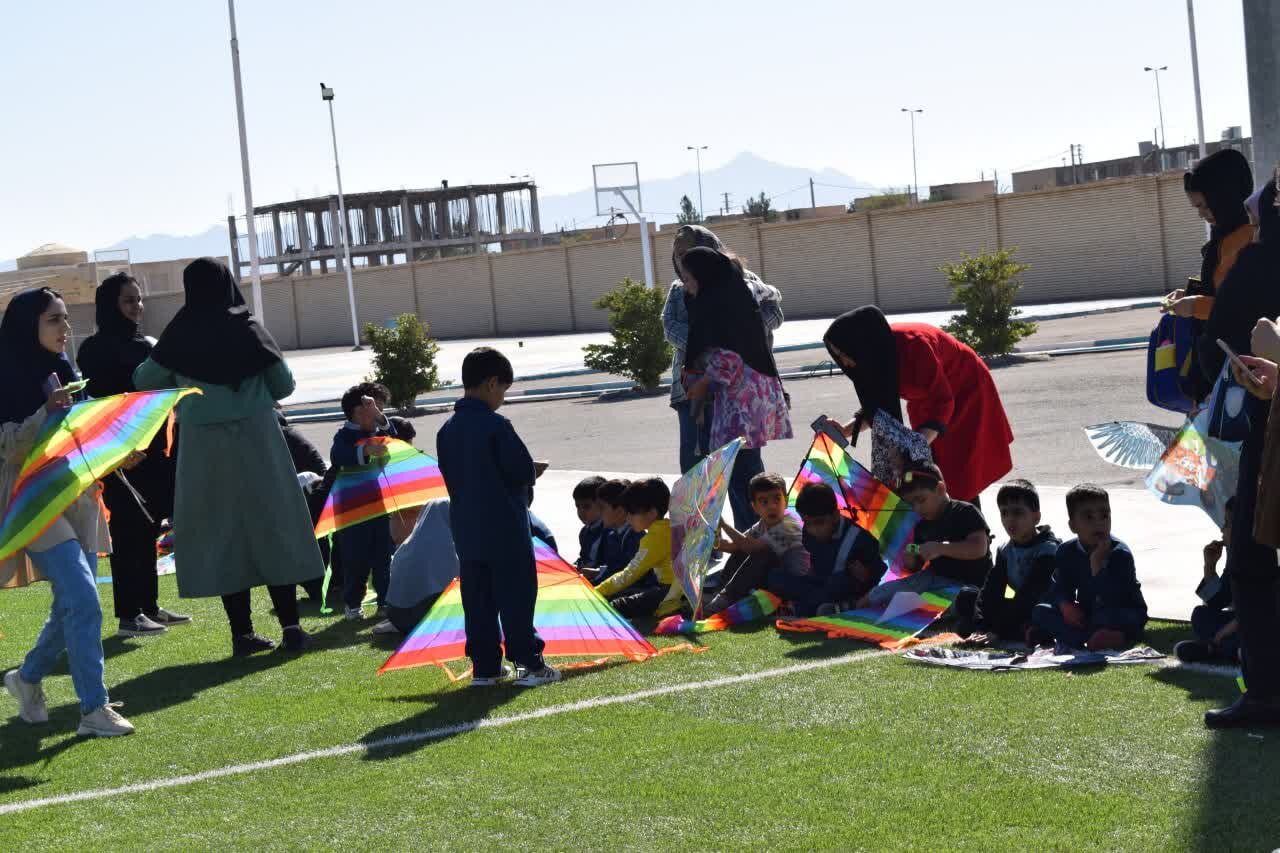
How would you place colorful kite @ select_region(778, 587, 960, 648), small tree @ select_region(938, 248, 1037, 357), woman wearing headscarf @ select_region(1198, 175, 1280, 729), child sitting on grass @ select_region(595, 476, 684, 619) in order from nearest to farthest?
woman wearing headscarf @ select_region(1198, 175, 1280, 729)
colorful kite @ select_region(778, 587, 960, 648)
child sitting on grass @ select_region(595, 476, 684, 619)
small tree @ select_region(938, 248, 1037, 357)

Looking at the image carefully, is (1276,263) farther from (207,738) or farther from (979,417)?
(207,738)

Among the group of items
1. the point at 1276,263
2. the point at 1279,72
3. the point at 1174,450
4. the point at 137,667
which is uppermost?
the point at 1279,72

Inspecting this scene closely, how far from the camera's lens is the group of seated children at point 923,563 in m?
7.11

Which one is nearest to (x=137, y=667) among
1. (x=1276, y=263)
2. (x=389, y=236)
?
(x=1276, y=263)

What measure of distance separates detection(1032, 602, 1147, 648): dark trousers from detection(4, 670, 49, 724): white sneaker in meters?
4.34

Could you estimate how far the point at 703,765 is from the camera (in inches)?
229

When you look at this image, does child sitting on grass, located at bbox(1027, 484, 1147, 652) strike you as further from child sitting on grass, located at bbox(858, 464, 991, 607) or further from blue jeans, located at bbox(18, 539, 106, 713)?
blue jeans, located at bbox(18, 539, 106, 713)

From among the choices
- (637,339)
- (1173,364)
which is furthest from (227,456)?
(637,339)

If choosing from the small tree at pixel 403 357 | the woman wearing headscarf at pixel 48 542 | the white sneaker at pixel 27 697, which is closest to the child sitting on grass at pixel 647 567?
the woman wearing headscarf at pixel 48 542

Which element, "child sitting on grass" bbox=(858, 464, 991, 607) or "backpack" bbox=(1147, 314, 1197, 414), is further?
"child sitting on grass" bbox=(858, 464, 991, 607)

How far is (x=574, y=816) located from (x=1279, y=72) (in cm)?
541

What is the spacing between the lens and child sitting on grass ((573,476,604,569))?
967 cm

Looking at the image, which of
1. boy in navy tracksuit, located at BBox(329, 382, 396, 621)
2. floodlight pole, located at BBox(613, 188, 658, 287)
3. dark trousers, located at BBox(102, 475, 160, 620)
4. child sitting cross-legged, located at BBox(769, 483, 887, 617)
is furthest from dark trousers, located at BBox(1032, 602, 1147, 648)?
floodlight pole, located at BBox(613, 188, 658, 287)

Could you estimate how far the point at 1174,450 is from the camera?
23.6 ft
